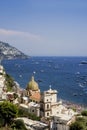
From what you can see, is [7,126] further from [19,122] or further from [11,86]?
[11,86]

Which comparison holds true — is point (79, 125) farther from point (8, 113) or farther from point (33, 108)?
point (33, 108)

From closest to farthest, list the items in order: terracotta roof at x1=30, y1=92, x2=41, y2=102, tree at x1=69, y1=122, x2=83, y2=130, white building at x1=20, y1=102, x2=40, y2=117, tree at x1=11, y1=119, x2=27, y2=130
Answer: tree at x1=69, y1=122, x2=83, y2=130 → tree at x1=11, y1=119, x2=27, y2=130 → white building at x1=20, y1=102, x2=40, y2=117 → terracotta roof at x1=30, y1=92, x2=41, y2=102

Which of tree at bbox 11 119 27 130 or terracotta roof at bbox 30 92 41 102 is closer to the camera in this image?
tree at bbox 11 119 27 130

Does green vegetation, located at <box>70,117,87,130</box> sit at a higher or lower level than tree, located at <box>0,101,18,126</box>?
lower

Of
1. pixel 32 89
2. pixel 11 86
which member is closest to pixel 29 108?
pixel 32 89

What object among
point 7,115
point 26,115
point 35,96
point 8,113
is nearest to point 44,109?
point 26,115

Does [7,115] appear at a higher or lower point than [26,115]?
higher

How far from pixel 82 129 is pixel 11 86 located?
27.4 metres

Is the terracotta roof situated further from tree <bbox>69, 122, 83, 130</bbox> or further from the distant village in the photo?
tree <bbox>69, 122, 83, 130</bbox>

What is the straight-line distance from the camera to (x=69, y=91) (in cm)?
7806

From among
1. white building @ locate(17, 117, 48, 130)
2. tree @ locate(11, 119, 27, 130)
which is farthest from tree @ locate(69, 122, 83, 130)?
tree @ locate(11, 119, 27, 130)

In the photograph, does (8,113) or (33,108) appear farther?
(33,108)

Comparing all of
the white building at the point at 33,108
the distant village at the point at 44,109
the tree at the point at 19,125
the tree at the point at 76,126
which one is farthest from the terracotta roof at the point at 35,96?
the tree at the point at 76,126

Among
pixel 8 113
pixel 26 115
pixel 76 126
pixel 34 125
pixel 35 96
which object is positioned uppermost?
pixel 35 96
